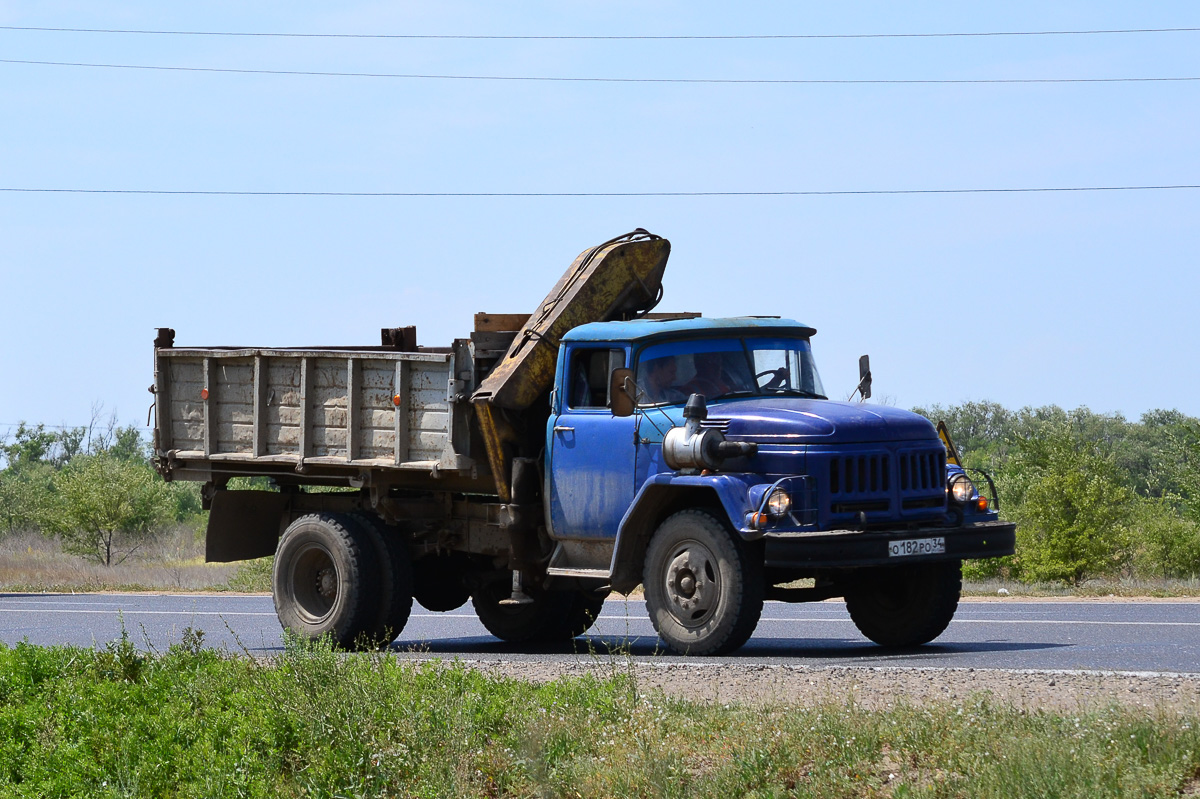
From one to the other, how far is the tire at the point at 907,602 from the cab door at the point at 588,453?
195cm

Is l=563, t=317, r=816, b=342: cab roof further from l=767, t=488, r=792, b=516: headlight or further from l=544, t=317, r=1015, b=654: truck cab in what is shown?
l=767, t=488, r=792, b=516: headlight

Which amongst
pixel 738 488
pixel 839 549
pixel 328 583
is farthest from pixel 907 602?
pixel 328 583

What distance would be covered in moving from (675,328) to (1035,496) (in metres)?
15.9

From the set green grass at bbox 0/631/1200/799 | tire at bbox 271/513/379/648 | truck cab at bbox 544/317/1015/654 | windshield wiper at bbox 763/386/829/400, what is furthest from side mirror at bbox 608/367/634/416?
tire at bbox 271/513/379/648

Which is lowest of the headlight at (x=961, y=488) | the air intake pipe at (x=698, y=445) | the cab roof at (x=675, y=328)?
the headlight at (x=961, y=488)

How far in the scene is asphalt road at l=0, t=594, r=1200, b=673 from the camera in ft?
33.5

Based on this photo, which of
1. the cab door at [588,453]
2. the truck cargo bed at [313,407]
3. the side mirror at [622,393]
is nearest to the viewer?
the side mirror at [622,393]

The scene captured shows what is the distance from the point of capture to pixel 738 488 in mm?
10078

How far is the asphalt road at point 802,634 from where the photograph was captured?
1022 cm

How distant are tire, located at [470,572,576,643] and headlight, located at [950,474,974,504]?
408 cm

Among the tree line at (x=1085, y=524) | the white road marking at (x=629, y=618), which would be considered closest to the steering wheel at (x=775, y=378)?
the white road marking at (x=629, y=618)

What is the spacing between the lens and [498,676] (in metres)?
8.90

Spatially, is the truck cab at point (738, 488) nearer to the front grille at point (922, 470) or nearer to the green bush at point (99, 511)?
the front grille at point (922, 470)

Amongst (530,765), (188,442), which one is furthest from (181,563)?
(530,765)
